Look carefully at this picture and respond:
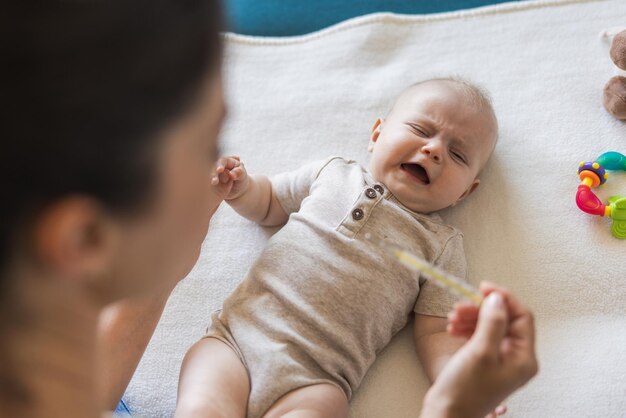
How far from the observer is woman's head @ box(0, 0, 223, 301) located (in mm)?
500

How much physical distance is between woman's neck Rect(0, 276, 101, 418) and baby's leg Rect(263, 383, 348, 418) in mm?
524

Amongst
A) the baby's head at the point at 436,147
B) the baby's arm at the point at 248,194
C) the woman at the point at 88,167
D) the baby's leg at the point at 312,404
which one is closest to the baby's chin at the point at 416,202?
the baby's head at the point at 436,147

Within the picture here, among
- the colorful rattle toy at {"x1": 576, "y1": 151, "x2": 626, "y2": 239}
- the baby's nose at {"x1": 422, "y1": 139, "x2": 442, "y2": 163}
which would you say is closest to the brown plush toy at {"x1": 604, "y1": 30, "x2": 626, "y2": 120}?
the colorful rattle toy at {"x1": 576, "y1": 151, "x2": 626, "y2": 239}

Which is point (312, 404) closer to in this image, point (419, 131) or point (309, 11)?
point (419, 131)

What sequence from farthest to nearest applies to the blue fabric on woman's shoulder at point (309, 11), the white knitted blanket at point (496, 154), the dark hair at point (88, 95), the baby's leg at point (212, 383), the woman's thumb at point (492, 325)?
the blue fabric on woman's shoulder at point (309, 11) < the white knitted blanket at point (496, 154) < the baby's leg at point (212, 383) < the woman's thumb at point (492, 325) < the dark hair at point (88, 95)

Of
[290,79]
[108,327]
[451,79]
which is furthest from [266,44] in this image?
[108,327]

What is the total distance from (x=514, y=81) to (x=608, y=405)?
2.42ft

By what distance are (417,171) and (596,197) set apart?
1.23 feet

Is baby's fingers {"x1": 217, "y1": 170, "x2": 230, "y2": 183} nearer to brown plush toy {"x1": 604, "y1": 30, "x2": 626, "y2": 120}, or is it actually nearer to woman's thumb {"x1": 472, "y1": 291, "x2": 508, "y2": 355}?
woman's thumb {"x1": 472, "y1": 291, "x2": 508, "y2": 355}

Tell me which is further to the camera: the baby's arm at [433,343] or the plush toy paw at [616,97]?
the plush toy paw at [616,97]

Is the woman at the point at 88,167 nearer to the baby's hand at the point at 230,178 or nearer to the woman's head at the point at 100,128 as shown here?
the woman's head at the point at 100,128

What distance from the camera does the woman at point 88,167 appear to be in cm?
50

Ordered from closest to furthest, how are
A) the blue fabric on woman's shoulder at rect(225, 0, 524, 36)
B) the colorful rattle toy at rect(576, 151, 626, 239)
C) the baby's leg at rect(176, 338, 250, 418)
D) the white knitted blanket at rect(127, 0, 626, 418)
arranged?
1. the baby's leg at rect(176, 338, 250, 418)
2. the white knitted blanket at rect(127, 0, 626, 418)
3. the colorful rattle toy at rect(576, 151, 626, 239)
4. the blue fabric on woman's shoulder at rect(225, 0, 524, 36)

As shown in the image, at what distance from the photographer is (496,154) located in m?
1.50
